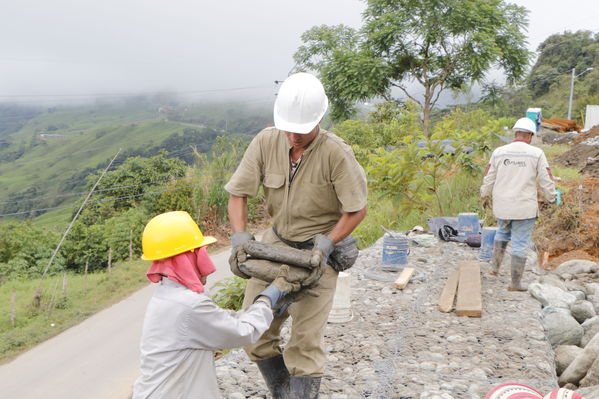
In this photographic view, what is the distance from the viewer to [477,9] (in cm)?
2130

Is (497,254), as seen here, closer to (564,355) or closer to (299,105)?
(564,355)

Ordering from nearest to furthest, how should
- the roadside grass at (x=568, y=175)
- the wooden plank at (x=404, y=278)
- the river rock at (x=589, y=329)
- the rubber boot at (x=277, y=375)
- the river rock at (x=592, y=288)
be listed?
1. the rubber boot at (x=277, y=375)
2. the river rock at (x=589, y=329)
3. the wooden plank at (x=404, y=278)
4. the river rock at (x=592, y=288)
5. the roadside grass at (x=568, y=175)

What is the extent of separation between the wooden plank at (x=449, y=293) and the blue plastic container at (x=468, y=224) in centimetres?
145

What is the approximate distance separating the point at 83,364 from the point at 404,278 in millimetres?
8736

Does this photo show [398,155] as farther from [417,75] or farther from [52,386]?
[417,75]

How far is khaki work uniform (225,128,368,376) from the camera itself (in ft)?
9.53

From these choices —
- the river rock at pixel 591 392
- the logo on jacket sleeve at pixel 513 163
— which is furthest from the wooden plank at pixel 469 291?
the river rock at pixel 591 392

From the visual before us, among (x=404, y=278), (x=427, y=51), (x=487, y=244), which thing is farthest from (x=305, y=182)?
(x=427, y=51)

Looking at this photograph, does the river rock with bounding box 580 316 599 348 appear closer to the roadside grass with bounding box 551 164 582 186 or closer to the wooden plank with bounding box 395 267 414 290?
the wooden plank with bounding box 395 267 414 290

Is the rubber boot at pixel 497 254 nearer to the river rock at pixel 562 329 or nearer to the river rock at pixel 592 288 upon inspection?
the river rock at pixel 562 329

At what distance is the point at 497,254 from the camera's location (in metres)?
6.17

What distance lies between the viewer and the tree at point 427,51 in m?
21.4

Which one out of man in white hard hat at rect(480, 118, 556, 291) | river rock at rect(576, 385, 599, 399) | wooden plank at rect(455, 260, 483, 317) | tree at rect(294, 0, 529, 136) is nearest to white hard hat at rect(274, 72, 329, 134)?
river rock at rect(576, 385, 599, 399)

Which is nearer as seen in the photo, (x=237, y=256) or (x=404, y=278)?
(x=237, y=256)
